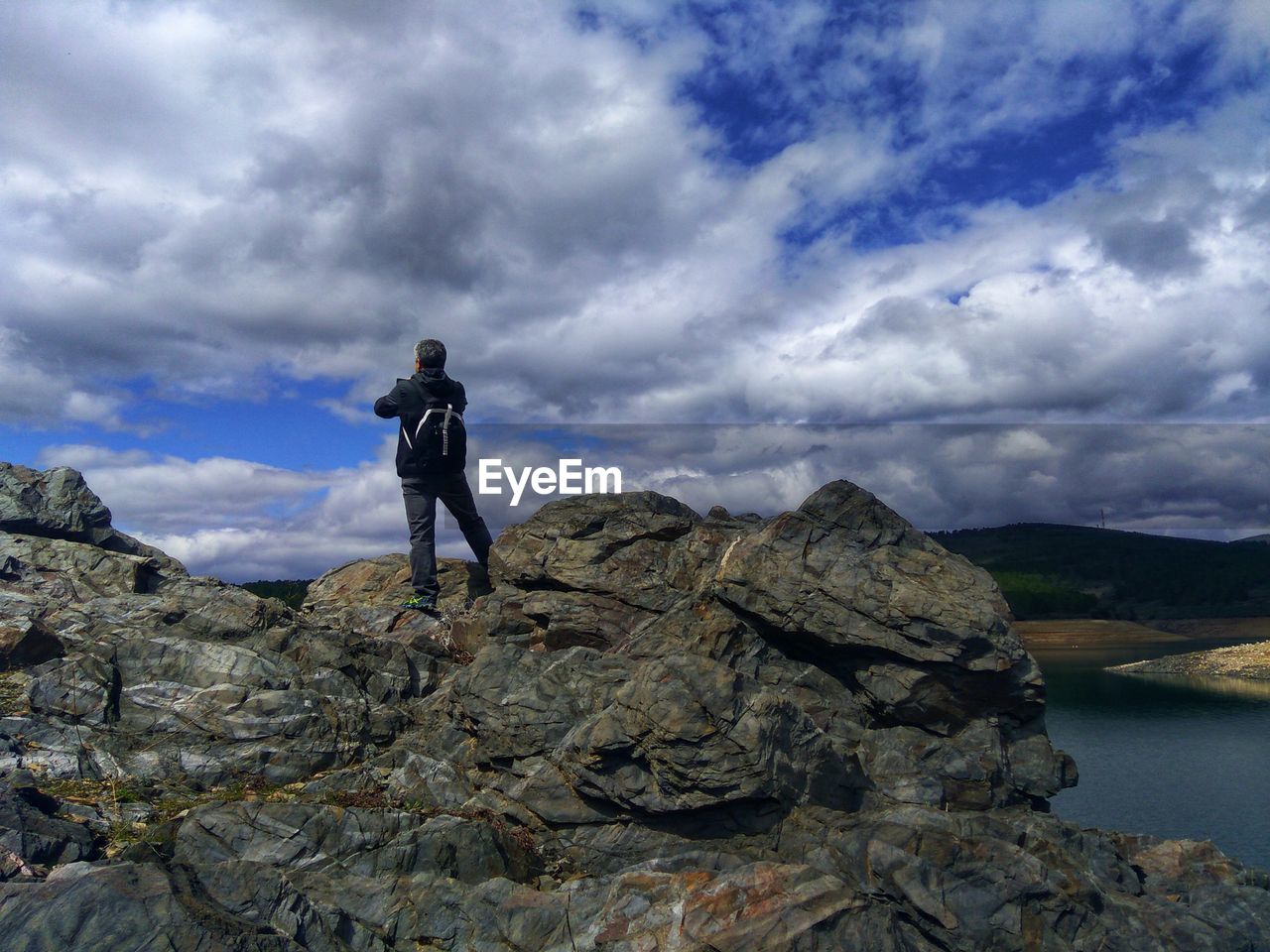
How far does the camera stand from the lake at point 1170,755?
103ft

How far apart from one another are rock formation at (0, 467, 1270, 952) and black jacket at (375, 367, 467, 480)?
3.14 meters

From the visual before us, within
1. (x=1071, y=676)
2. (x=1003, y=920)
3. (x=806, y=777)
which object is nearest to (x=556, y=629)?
(x=806, y=777)

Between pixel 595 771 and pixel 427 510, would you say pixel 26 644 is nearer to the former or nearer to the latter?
pixel 427 510

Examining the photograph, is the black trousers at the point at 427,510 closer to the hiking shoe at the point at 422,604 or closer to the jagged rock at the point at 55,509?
the hiking shoe at the point at 422,604

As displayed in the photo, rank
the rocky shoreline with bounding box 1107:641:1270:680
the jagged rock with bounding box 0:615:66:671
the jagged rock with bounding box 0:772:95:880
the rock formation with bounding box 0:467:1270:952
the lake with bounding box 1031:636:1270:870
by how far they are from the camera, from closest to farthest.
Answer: the rock formation with bounding box 0:467:1270:952 < the jagged rock with bounding box 0:772:95:880 < the jagged rock with bounding box 0:615:66:671 < the lake with bounding box 1031:636:1270:870 < the rocky shoreline with bounding box 1107:641:1270:680

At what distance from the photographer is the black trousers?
21766 mm

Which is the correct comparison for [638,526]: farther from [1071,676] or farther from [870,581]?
[1071,676]

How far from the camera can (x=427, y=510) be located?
2180 cm

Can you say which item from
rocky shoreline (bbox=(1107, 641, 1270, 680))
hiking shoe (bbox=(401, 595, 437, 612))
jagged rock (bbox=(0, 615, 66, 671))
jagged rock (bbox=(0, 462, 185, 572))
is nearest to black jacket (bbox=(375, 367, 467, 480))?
hiking shoe (bbox=(401, 595, 437, 612))

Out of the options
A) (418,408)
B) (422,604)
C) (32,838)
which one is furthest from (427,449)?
(32,838)

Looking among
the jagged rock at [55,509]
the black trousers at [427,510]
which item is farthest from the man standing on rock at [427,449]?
the jagged rock at [55,509]

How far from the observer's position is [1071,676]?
88562 millimetres

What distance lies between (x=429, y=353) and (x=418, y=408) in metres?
1.28

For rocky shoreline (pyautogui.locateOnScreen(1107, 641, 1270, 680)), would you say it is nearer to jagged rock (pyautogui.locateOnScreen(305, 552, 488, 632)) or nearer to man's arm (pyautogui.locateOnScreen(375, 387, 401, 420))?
jagged rock (pyautogui.locateOnScreen(305, 552, 488, 632))
